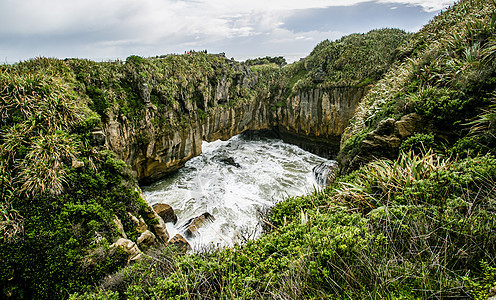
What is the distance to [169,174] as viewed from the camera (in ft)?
54.4

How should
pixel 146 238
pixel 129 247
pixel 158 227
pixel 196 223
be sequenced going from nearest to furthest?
1. pixel 129 247
2. pixel 146 238
3. pixel 158 227
4. pixel 196 223

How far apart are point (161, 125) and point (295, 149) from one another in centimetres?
1411

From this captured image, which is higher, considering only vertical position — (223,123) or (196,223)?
(223,123)

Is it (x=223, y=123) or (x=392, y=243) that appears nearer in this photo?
(x=392, y=243)

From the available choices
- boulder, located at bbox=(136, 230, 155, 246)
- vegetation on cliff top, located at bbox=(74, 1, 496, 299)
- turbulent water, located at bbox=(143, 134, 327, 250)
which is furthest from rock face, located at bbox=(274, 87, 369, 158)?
boulder, located at bbox=(136, 230, 155, 246)

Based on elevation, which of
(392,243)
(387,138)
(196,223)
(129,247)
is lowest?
(196,223)

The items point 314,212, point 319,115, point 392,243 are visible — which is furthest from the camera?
point 319,115

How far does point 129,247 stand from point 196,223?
17.4 feet

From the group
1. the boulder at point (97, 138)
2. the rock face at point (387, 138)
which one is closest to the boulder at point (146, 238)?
the boulder at point (97, 138)

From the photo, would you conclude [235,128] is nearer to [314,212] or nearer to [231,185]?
[231,185]

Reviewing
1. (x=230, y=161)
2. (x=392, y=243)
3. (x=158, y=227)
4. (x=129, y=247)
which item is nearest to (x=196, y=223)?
(x=158, y=227)

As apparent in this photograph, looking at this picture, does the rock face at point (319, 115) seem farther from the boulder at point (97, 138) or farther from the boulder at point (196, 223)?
the boulder at point (97, 138)

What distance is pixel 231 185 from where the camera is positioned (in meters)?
15.3

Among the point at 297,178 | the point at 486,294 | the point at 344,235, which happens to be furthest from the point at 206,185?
the point at 486,294
